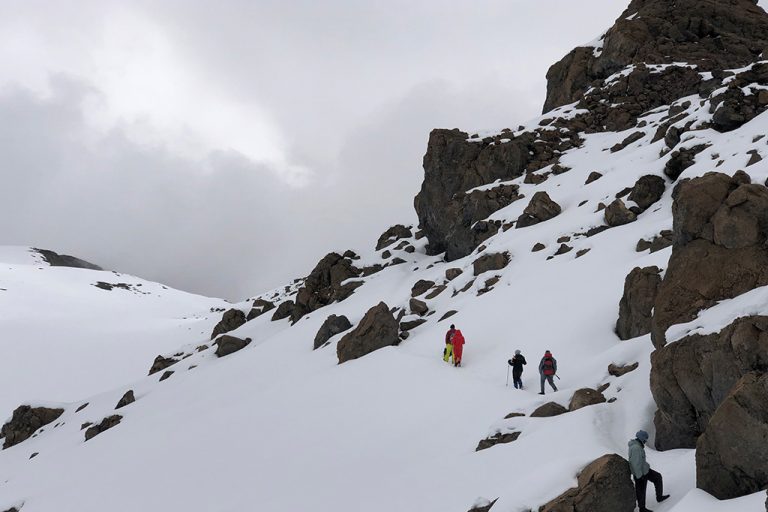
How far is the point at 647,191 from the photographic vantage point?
32031 mm

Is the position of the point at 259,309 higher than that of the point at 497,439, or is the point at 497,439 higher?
the point at 259,309

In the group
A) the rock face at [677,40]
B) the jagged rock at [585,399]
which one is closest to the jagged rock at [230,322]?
the rock face at [677,40]

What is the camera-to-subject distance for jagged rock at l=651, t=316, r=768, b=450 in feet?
34.3

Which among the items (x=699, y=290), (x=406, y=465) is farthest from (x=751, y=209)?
(x=406, y=465)

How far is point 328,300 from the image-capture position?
48.8m

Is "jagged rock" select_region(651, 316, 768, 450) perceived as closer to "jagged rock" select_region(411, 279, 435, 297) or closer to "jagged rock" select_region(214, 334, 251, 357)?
"jagged rock" select_region(411, 279, 435, 297)

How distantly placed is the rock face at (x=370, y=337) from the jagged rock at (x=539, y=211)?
1481 centimetres

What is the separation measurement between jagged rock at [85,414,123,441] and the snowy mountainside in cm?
17

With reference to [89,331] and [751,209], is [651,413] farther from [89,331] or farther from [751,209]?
[89,331]

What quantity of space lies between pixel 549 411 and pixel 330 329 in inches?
878

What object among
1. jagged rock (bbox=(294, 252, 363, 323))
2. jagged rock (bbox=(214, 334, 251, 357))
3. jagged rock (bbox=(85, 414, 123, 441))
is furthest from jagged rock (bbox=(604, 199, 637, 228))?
jagged rock (bbox=(85, 414, 123, 441))

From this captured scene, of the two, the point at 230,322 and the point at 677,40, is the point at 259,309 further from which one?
the point at 677,40

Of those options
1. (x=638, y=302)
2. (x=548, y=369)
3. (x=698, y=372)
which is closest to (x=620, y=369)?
(x=548, y=369)

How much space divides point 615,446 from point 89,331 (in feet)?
277
